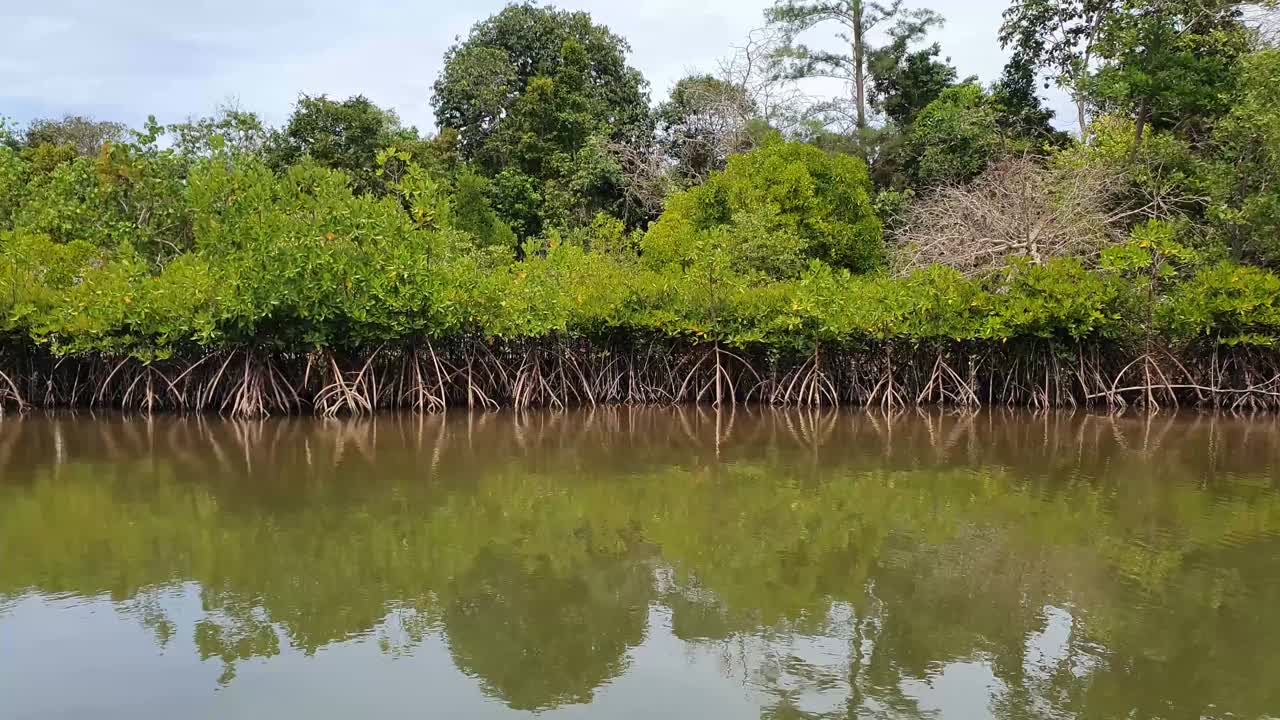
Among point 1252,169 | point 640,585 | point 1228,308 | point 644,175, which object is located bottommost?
point 640,585

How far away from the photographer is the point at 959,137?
19.9 m

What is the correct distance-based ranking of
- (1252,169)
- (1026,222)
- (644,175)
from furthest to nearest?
(644,175), (1026,222), (1252,169)

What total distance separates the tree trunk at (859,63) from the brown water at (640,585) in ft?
54.4

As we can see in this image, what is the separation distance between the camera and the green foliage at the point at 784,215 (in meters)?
14.9

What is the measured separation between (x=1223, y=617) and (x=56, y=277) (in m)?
14.3

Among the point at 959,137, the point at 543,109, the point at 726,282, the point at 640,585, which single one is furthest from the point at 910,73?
the point at 640,585

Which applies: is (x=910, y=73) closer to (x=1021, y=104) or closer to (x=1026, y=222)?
(x=1021, y=104)

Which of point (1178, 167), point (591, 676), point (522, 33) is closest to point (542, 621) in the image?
point (591, 676)

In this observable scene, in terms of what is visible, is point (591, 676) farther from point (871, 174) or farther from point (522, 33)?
point (522, 33)

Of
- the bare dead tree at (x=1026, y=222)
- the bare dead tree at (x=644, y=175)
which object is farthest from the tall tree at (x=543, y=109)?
the bare dead tree at (x=1026, y=222)

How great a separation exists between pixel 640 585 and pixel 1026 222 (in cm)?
1187

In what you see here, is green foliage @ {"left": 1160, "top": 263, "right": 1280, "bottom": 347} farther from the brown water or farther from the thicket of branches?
the brown water

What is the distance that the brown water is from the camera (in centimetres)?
382

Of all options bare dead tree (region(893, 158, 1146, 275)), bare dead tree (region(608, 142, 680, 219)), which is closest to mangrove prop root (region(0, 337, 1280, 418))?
bare dead tree (region(893, 158, 1146, 275))
